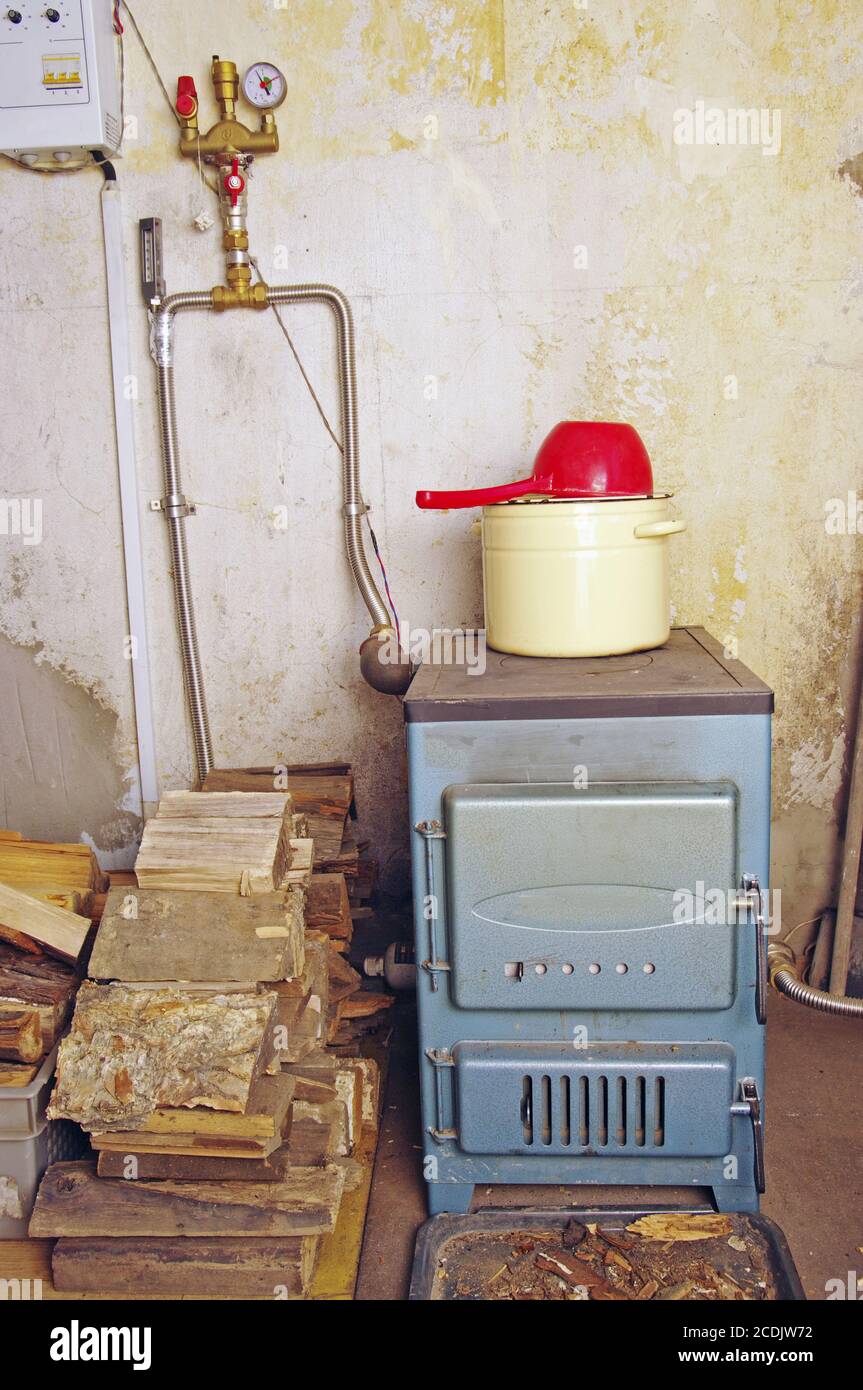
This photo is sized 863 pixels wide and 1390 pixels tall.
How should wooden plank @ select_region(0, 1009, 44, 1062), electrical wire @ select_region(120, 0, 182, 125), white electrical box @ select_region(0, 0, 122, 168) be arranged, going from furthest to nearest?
1. electrical wire @ select_region(120, 0, 182, 125)
2. white electrical box @ select_region(0, 0, 122, 168)
3. wooden plank @ select_region(0, 1009, 44, 1062)

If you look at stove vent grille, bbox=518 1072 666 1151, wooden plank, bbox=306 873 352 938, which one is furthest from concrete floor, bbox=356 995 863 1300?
wooden plank, bbox=306 873 352 938

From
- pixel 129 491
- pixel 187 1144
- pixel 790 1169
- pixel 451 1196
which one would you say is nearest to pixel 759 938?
pixel 790 1169

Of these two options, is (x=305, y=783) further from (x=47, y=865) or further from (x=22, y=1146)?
(x=22, y=1146)

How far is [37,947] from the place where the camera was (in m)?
1.92

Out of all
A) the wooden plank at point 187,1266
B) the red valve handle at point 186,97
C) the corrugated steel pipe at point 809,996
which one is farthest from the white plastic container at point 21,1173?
the red valve handle at point 186,97

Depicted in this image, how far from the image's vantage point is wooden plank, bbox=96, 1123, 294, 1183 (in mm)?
1710

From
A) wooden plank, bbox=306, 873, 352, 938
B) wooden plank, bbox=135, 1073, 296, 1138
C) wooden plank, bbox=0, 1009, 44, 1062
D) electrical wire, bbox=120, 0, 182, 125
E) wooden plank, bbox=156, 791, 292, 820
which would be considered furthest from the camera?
electrical wire, bbox=120, 0, 182, 125

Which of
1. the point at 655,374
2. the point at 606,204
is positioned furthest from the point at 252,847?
the point at 606,204

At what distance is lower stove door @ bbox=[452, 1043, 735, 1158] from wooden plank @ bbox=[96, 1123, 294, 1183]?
34 cm

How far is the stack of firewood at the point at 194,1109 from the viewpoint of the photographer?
1681 mm

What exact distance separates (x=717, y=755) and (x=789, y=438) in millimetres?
1081

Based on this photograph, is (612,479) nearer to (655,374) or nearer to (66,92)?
(655,374)

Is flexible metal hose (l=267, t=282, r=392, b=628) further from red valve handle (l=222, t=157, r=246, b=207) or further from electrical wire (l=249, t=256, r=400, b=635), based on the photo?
red valve handle (l=222, t=157, r=246, b=207)

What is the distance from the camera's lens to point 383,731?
8.65 ft
